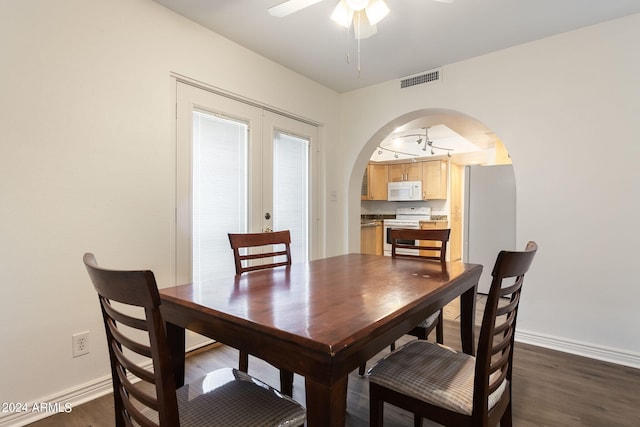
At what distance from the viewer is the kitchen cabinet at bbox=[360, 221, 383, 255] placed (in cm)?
594

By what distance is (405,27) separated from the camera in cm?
248

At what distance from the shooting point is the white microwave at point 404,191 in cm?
652

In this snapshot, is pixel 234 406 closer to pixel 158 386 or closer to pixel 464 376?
pixel 158 386

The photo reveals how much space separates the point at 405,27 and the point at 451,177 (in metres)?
4.69

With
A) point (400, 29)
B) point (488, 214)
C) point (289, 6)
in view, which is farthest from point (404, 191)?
point (289, 6)

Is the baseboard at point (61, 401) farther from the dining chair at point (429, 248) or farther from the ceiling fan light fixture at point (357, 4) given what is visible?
the ceiling fan light fixture at point (357, 4)

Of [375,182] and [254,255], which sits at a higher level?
[375,182]

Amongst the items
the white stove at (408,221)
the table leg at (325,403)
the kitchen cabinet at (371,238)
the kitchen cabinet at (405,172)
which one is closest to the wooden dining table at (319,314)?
the table leg at (325,403)

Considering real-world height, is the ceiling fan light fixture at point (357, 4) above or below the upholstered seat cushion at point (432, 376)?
above

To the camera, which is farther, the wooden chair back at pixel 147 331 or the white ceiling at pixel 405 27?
the white ceiling at pixel 405 27

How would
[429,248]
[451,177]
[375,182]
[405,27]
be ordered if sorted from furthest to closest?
[375,182] → [451,177] → [405,27] → [429,248]

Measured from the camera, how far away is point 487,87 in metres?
2.94

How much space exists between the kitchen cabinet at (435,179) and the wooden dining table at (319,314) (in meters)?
4.90

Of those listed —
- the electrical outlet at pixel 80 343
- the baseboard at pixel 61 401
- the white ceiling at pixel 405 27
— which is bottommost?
the baseboard at pixel 61 401
